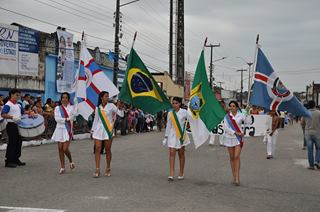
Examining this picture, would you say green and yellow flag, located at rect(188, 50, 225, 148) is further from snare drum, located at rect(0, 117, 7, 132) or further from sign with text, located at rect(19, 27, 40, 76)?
sign with text, located at rect(19, 27, 40, 76)

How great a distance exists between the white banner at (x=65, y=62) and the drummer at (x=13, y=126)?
1466cm

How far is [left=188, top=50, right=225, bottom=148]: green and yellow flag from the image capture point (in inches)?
377

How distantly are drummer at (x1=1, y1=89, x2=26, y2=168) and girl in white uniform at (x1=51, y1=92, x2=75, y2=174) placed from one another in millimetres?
1235

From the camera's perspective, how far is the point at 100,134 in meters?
9.77

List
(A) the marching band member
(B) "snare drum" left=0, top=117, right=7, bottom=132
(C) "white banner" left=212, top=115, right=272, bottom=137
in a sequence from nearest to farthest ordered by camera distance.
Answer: (B) "snare drum" left=0, top=117, right=7, bottom=132 → (C) "white banner" left=212, top=115, right=272, bottom=137 → (A) the marching band member

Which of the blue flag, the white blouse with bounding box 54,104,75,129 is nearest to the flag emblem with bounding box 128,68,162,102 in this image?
the white blouse with bounding box 54,104,75,129

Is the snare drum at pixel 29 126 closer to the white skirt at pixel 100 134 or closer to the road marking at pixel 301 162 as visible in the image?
the white skirt at pixel 100 134

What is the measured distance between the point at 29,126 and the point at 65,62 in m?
14.9

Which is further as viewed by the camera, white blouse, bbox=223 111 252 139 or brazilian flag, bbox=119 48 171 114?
brazilian flag, bbox=119 48 171 114

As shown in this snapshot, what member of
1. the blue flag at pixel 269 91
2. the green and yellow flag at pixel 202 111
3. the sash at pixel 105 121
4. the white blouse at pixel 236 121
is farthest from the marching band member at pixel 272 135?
the sash at pixel 105 121

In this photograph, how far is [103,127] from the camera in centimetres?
980

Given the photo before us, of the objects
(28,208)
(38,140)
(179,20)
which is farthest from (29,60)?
(179,20)

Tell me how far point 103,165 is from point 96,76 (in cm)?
232

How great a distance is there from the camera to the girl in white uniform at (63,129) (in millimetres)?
10031
